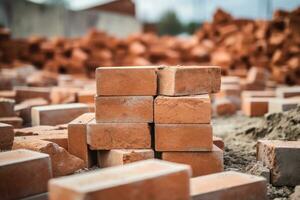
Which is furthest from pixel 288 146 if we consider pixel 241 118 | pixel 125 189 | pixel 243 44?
pixel 243 44

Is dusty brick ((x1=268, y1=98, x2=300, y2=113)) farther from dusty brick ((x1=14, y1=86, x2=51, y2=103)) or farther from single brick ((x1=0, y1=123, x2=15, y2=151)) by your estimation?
dusty brick ((x1=14, y1=86, x2=51, y2=103))

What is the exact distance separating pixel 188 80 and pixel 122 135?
0.90 metres

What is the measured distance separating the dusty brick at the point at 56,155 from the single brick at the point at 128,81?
2.57 feet

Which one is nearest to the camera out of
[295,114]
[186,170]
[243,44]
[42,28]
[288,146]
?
[186,170]

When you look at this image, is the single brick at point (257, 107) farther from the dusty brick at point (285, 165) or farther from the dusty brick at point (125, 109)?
the dusty brick at point (125, 109)

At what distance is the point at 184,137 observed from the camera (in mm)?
4328

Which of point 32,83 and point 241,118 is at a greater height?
point 32,83

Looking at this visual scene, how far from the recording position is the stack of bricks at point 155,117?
4.31 meters

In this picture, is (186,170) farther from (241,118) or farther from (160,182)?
(241,118)

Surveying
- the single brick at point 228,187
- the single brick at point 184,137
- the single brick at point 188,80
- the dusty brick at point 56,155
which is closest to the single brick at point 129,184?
the single brick at point 228,187

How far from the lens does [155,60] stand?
15742 mm

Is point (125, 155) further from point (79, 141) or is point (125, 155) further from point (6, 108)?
point (6, 108)

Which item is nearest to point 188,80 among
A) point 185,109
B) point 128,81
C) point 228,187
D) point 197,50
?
point 185,109

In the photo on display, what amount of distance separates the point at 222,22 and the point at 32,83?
8451 millimetres
